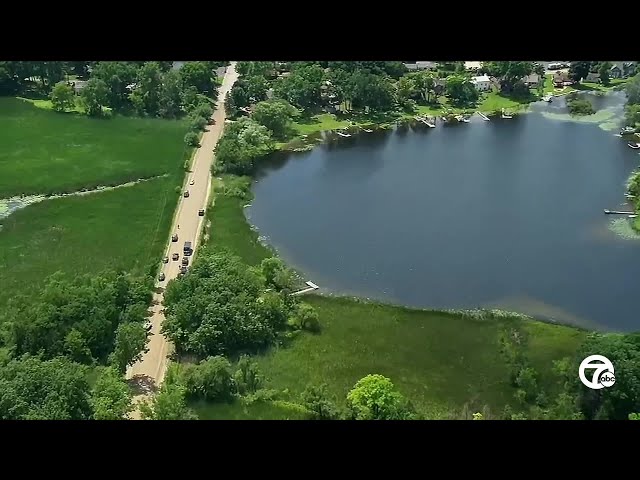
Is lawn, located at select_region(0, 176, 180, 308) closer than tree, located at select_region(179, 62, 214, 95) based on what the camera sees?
Yes

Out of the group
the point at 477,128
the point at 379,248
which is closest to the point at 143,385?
the point at 379,248

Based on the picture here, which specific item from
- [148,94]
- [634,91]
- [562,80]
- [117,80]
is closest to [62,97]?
[117,80]

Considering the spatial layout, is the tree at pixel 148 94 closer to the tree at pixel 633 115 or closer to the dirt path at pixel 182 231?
the dirt path at pixel 182 231

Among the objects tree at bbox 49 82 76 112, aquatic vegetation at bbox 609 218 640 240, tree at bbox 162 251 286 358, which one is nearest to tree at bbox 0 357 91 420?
tree at bbox 162 251 286 358

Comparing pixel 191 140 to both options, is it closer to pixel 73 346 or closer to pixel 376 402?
pixel 73 346

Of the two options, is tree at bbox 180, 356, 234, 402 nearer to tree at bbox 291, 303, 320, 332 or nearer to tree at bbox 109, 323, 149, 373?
tree at bbox 109, 323, 149, 373
